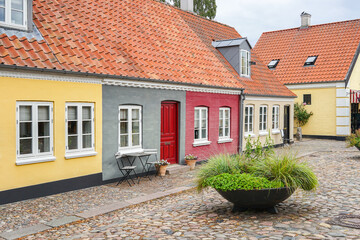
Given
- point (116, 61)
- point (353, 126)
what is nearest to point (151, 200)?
point (116, 61)

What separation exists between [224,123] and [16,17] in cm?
955

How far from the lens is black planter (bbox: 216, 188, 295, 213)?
23.0 ft

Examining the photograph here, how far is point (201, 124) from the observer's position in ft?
49.6

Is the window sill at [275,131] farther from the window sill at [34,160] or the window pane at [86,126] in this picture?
the window sill at [34,160]

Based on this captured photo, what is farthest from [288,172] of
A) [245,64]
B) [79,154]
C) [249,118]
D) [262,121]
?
[262,121]

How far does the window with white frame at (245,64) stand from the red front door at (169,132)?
6081 millimetres

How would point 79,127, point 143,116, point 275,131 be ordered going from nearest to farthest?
point 79,127 < point 143,116 < point 275,131

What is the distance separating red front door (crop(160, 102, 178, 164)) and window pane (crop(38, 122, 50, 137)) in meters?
4.60

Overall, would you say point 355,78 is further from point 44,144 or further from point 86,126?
point 44,144

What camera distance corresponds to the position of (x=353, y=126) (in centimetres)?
2625

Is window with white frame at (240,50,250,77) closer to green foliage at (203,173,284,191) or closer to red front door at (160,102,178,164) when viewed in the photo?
red front door at (160,102,178,164)

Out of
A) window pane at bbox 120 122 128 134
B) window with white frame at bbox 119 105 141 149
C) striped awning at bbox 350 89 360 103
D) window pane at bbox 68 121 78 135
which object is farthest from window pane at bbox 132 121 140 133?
striped awning at bbox 350 89 360 103

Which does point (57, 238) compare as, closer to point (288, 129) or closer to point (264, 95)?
point (264, 95)

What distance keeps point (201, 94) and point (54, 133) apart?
6.71m
